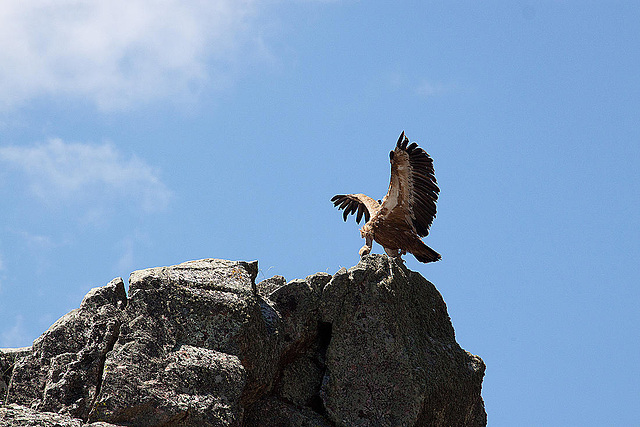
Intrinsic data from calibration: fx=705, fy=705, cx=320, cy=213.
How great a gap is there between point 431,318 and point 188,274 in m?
3.61

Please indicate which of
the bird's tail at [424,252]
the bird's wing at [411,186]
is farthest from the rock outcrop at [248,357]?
the bird's wing at [411,186]

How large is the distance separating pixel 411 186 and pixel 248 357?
4.71 meters

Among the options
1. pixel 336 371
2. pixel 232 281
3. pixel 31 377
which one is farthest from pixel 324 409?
pixel 31 377

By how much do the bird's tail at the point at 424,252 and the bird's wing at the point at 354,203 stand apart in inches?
62.2

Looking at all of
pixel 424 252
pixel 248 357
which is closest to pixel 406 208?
pixel 424 252

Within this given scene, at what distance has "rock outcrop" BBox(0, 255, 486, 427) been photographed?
7.08 meters

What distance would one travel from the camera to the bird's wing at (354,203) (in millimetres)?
12920

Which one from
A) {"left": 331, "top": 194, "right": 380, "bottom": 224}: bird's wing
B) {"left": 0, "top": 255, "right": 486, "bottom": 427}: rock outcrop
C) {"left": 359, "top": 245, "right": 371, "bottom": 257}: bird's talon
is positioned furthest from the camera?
{"left": 331, "top": 194, "right": 380, "bottom": 224}: bird's wing

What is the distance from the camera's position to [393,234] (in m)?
11.4

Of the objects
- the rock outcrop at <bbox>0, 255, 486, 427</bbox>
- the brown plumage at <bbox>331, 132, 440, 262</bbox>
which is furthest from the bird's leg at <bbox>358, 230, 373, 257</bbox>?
the rock outcrop at <bbox>0, 255, 486, 427</bbox>

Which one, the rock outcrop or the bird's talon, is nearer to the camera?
the rock outcrop

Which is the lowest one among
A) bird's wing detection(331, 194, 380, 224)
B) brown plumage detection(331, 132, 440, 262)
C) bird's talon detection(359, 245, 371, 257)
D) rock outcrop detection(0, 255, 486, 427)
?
rock outcrop detection(0, 255, 486, 427)

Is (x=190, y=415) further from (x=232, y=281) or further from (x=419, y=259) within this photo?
(x=419, y=259)

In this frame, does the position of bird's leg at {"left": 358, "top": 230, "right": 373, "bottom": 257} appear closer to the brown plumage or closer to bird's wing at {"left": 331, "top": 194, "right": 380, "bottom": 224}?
the brown plumage
